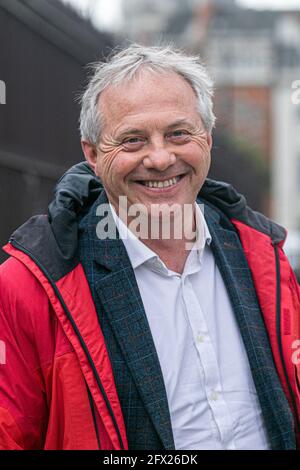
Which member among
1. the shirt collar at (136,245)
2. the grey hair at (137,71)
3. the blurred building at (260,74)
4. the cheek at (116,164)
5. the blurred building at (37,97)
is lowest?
the shirt collar at (136,245)

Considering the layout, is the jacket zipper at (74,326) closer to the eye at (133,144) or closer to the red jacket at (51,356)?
the red jacket at (51,356)

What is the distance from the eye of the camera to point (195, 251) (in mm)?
2621

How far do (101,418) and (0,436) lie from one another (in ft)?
0.80

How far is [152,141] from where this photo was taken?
2426 millimetres

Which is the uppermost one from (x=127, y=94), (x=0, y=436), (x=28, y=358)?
(x=127, y=94)

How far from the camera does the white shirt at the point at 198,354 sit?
2.39 m

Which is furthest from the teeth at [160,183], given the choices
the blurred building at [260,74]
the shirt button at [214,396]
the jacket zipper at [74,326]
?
the blurred building at [260,74]

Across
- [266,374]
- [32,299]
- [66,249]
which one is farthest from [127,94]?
[266,374]

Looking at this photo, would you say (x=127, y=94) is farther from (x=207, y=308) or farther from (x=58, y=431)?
(x=58, y=431)

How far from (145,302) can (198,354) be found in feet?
0.64

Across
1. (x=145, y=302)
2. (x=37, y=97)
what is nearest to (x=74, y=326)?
(x=145, y=302)

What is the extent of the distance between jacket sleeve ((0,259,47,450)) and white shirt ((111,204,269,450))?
33cm

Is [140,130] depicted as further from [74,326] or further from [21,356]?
[21,356]

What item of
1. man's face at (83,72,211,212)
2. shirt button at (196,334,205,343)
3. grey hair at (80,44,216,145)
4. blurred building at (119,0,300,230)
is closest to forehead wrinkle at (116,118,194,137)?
man's face at (83,72,211,212)
